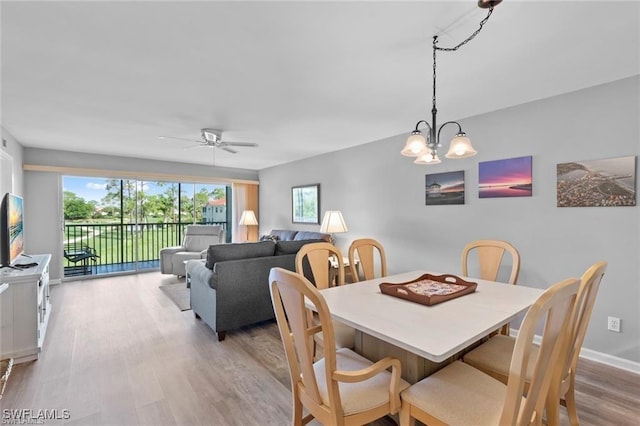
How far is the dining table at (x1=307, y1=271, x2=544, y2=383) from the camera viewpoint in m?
1.25

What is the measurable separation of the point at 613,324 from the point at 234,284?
3326mm

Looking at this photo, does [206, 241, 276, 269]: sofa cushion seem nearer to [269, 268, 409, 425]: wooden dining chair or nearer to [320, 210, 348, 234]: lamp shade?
[320, 210, 348, 234]: lamp shade

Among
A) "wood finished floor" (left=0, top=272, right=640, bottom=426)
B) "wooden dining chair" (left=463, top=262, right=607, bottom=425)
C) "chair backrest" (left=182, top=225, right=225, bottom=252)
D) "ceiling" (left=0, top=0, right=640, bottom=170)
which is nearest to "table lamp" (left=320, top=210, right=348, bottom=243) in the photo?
"ceiling" (left=0, top=0, right=640, bottom=170)

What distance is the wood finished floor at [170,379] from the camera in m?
1.90

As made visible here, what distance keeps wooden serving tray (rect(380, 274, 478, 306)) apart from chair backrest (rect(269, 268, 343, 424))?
69 centimetres

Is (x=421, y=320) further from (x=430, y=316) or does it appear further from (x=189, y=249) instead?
(x=189, y=249)

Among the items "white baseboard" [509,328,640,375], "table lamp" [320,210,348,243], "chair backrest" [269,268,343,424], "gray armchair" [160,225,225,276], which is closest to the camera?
"chair backrest" [269,268,343,424]

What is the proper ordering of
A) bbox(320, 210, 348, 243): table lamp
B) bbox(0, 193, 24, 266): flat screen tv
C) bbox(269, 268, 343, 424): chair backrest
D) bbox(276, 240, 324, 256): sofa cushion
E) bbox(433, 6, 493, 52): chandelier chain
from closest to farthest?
bbox(269, 268, 343, 424): chair backrest
bbox(433, 6, 493, 52): chandelier chain
bbox(0, 193, 24, 266): flat screen tv
bbox(276, 240, 324, 256): sofa cushion
bbox(320, 210, 348, 243): table lamp

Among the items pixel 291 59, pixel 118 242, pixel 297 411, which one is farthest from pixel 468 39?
pixel 118 242

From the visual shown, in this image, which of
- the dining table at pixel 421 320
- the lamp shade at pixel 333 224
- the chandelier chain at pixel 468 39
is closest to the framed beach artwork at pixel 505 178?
the dining table at pixel 421 320

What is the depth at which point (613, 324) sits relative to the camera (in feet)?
8.21

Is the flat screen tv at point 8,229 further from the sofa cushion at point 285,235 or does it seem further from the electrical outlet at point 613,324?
the electrical outlet at point 613,324

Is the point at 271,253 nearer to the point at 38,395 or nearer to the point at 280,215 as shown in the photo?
the point at 38,395

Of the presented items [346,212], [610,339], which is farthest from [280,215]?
[610,339]
